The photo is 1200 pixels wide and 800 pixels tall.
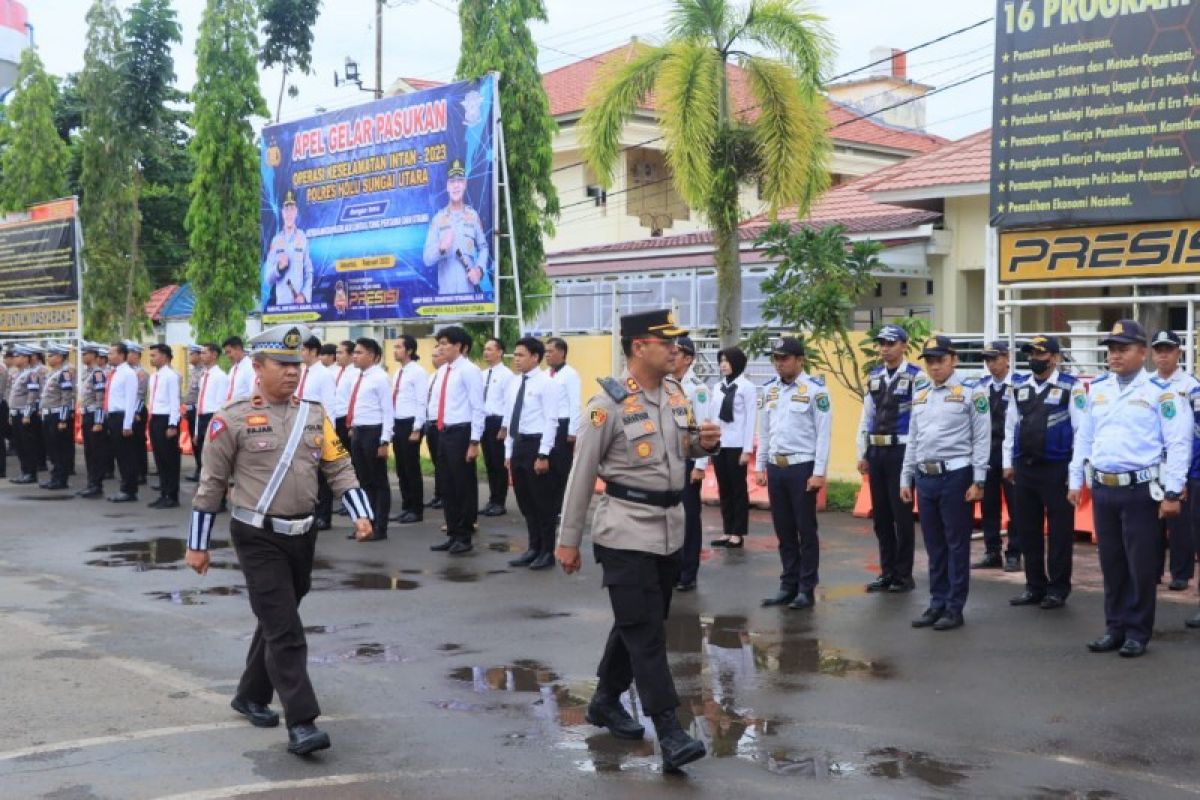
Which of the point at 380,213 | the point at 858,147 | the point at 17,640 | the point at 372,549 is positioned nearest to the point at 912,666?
the point at 17,640

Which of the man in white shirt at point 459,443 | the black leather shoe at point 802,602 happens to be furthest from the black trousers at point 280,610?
the man in white shirt at point 459,443

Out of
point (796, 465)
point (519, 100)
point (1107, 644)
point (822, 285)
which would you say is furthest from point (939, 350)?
point (519, 100)

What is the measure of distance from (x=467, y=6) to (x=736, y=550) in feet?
37.5

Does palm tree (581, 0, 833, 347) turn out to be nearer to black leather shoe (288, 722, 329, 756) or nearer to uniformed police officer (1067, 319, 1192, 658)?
uniformed police officer (1067, 319, 1192, 658)

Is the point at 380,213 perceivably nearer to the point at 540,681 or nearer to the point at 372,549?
the point at 372,549

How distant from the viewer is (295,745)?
620 cm

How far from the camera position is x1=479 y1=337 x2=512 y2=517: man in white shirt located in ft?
45.6

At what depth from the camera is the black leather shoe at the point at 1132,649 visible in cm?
812

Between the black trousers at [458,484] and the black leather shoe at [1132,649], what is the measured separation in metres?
6.29

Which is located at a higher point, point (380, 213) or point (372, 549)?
point (380, 213)

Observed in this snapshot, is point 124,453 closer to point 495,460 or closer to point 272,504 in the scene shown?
point 495,460

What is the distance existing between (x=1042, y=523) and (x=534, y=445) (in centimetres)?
447

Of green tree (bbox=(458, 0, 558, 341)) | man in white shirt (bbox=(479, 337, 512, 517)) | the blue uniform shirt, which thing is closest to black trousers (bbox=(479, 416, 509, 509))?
man in white shirt (bbox=(479, 337, 512, 517))

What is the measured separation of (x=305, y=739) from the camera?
618 cm
